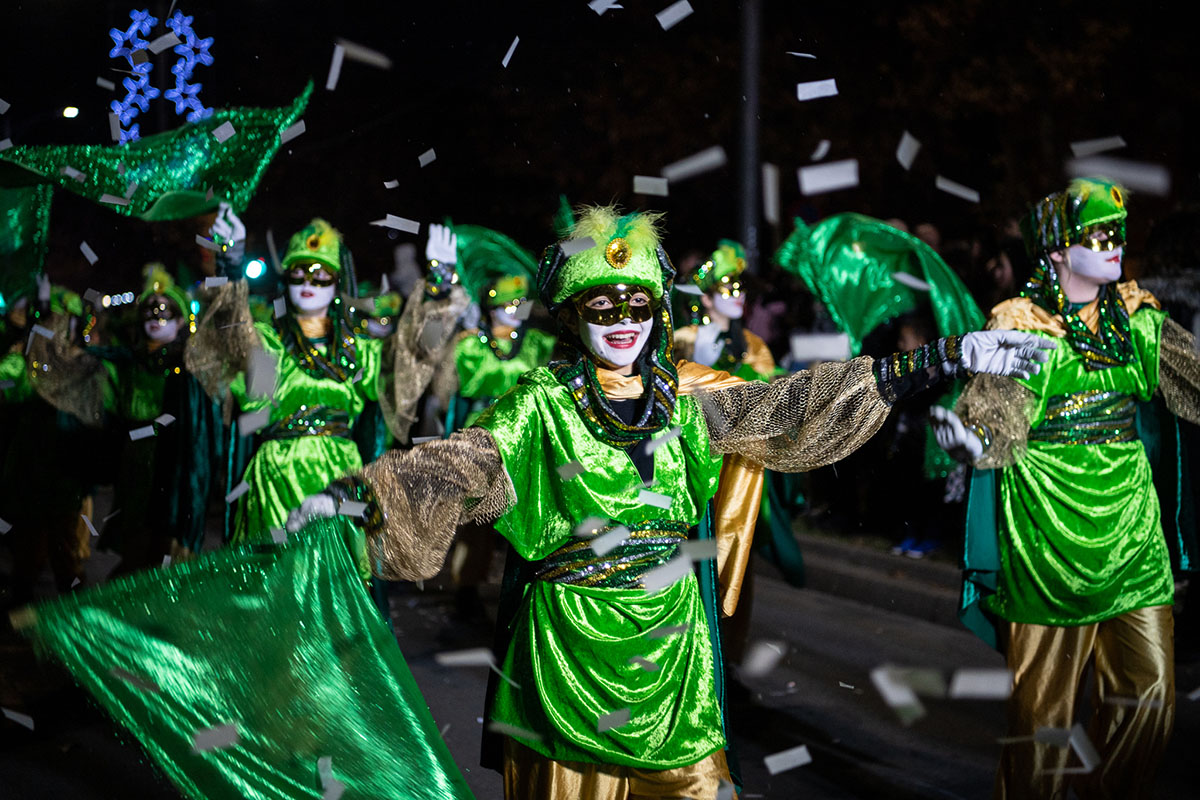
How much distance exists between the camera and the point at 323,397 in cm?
566

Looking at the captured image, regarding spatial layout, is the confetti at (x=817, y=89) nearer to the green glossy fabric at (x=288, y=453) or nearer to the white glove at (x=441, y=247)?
the white glove at (x=441, y=247)

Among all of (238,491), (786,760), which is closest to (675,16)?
(238,491)

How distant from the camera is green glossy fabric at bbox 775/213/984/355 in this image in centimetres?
725

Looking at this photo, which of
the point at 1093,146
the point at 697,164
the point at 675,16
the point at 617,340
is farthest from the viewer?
the point at 697,164

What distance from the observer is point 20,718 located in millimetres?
6039

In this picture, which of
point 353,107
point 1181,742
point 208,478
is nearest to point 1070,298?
point 1181,742

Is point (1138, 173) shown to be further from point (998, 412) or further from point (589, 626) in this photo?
point (589, 626)

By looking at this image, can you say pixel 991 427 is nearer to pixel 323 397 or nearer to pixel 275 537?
pixel 275 537

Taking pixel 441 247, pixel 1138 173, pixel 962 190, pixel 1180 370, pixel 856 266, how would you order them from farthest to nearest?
1. pixel 962 190
2. pixel 1138 173
3. pixel 856 266
4. pixel 441 247
5. pixel 1180 370

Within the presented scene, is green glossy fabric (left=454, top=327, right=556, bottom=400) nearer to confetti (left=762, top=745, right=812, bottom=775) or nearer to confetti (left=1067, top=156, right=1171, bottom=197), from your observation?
confetti (left=1067, top=156, right=1171, bottom=197)

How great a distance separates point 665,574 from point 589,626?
243 millimetres

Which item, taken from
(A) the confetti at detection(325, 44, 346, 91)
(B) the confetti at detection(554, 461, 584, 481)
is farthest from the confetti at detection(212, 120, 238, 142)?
(A) the confetti at detection(325, 44, 346, 91)

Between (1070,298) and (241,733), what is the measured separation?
10.0ft

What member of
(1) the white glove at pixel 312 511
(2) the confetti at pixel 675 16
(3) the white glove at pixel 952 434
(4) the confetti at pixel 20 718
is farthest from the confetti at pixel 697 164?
(1) the white glove at pixel 312 511
